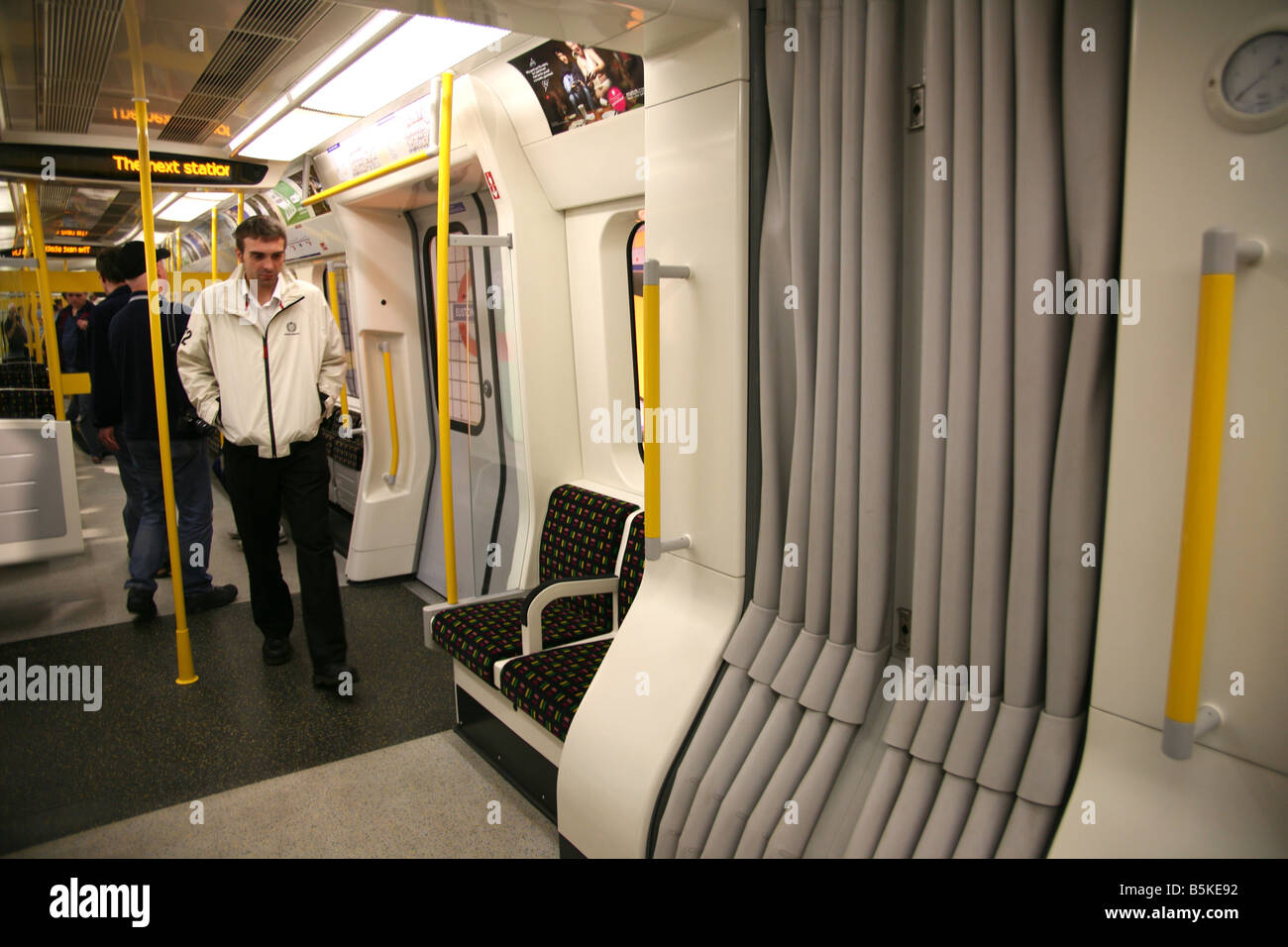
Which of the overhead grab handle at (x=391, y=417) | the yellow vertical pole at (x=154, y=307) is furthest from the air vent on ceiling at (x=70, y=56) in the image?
the overhead grab handle at (x=391, y=417)

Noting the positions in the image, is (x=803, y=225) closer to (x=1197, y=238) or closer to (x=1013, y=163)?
(x=1013, y=163)

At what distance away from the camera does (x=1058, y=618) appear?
65.2 inches

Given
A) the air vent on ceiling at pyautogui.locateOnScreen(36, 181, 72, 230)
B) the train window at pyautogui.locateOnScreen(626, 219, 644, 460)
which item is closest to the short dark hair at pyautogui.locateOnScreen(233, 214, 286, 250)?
the train window at pyautogui.locateOnScreen(626, 219, 644, 460)

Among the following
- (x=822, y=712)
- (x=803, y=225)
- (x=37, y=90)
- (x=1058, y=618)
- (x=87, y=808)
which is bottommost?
(x=87, y=808)

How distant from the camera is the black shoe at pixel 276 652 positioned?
450 cm

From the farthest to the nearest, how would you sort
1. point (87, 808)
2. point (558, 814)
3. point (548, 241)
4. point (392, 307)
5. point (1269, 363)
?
point (392, 307) → point (548, 241) → point (87, 808) → point (558, 814) → point (1269, 363)

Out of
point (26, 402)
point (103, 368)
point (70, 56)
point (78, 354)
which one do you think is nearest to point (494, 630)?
point (103, 368)

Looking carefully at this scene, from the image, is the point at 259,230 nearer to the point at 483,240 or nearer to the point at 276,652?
the point at 483,240

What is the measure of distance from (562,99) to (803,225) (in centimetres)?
185

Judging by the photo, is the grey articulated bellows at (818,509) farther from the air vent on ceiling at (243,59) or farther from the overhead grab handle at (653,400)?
the air vent on ceiling at (243,59)

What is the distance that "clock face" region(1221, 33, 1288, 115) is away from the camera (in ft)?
4.17

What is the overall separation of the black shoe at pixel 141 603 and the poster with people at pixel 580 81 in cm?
383

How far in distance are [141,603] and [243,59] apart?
10.6 feet
